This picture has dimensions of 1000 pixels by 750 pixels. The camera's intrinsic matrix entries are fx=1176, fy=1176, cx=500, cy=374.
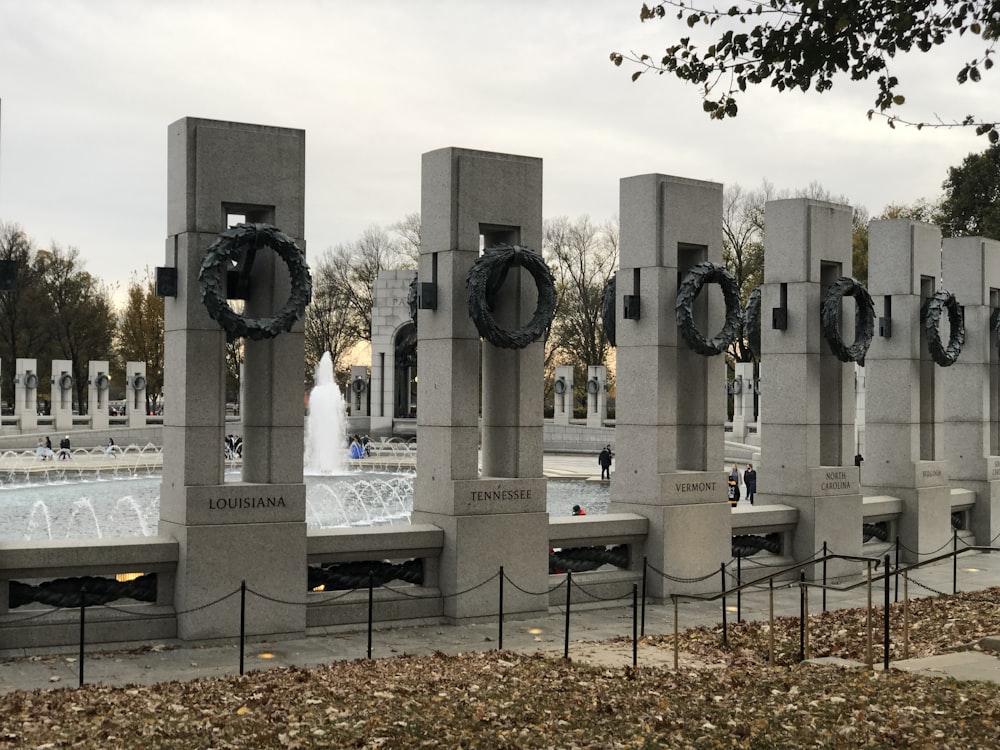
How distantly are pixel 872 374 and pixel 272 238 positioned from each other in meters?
14.1

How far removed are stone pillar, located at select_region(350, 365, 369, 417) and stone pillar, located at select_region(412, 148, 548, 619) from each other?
5673cm

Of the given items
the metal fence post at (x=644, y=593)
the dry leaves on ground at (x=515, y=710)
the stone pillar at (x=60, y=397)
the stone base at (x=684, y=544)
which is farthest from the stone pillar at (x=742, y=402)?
the dry leaves on ground at (x=515, y=710)

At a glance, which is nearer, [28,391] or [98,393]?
[28,391]

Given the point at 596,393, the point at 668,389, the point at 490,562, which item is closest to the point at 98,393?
the point at 596,393

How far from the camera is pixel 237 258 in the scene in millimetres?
13875

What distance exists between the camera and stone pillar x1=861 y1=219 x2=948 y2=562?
75.8 ft

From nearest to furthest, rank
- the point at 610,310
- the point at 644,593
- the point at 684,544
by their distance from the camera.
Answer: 1. the point at 644,593
2. the point at 684,544
3. the point at 610,310

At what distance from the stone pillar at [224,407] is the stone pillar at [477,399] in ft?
6.87

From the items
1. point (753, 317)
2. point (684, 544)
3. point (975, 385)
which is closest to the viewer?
point (684, 544)

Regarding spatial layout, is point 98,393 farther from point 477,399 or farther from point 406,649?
point 406,649

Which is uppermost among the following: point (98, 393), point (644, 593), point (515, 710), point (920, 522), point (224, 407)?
point (98, 393)

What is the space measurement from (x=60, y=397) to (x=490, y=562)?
179ft

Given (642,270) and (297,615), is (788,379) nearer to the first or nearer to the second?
(642,270)

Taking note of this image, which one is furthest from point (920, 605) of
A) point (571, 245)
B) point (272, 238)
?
point (571, 245)
